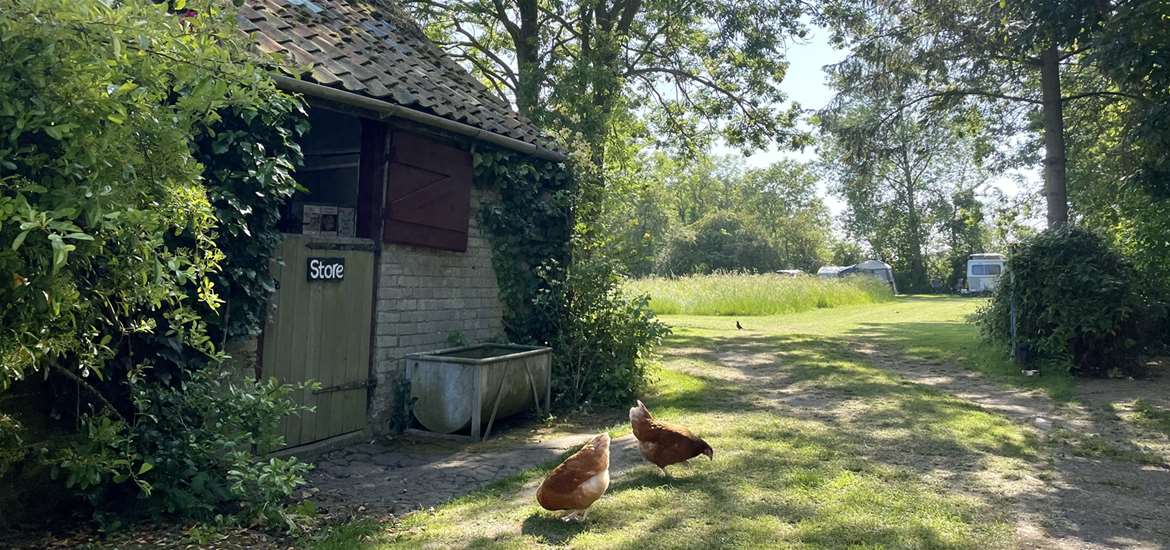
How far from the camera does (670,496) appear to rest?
5176mm

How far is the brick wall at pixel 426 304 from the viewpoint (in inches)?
294

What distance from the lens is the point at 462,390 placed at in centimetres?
731

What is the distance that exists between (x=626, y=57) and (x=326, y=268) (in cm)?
1157

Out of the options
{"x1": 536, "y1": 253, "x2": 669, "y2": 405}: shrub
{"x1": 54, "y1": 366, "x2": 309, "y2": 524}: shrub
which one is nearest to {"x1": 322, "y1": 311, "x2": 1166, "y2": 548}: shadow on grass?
{"x1": 536, "y1": 253, "x2": 669, "y2": 405}: shrub

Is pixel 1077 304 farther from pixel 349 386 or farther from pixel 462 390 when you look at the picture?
pixel 349 386

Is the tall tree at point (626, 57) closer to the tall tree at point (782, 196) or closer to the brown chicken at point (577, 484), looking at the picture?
the brown chicken at point (577, 484)

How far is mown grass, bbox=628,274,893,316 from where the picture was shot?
2583 centimetres

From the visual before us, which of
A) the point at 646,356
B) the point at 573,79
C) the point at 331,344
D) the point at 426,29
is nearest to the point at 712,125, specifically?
the point at 573,79

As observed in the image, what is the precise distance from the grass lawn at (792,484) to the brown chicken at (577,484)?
138 millimetres

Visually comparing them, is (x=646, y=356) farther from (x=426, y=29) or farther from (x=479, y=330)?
(x=426, y=29)

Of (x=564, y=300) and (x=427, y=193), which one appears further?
(x=564, y=300)

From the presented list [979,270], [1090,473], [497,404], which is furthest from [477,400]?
[979,270]

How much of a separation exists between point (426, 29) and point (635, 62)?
4.63 m

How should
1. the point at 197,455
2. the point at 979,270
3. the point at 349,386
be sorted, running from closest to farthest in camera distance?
the point at 197,455, the point at 349,386, the point at 979,270
